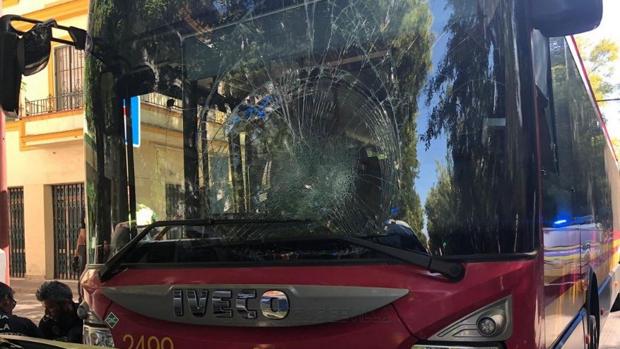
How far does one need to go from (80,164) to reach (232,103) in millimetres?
12474

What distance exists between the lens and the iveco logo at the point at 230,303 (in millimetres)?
2354

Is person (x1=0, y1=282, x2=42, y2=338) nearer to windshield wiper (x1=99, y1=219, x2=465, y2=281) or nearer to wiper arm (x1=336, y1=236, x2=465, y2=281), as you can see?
windshield wiper (x1=99, y1=219, x2=465, y2=281)

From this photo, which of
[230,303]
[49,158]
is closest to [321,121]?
[230,303]

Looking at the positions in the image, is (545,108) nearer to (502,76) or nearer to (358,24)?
(502,76)

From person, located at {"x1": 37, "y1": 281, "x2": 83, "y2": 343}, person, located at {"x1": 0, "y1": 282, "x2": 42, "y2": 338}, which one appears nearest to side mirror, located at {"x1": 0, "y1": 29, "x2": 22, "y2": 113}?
person, located at {"x1": 0, "y1": 282, "x2": 42, "y2": 338}

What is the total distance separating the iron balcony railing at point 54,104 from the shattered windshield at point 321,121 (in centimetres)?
1189

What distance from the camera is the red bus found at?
224 centimetres

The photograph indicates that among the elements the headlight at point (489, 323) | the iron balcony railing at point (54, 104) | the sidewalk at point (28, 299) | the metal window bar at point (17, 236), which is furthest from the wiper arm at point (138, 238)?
the metal window bar at point (17, 236)

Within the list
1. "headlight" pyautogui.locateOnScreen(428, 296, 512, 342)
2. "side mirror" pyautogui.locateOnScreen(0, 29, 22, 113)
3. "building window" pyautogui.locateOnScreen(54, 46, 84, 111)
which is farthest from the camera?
"building window" pyautogui.locateOnScreen(54, 46, 84, 111)

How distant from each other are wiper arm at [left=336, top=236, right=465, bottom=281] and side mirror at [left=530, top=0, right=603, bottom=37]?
1049 millimetres

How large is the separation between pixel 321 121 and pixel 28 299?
11.4m

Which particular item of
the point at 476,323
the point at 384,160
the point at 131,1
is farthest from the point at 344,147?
the point at 131,1

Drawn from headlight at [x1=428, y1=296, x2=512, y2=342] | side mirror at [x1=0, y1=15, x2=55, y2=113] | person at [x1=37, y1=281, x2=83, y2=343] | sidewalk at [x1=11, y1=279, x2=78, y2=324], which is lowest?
sidewalk at [x1=11, y1=279, x2=78, y2=324]

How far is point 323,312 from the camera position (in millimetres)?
2289
